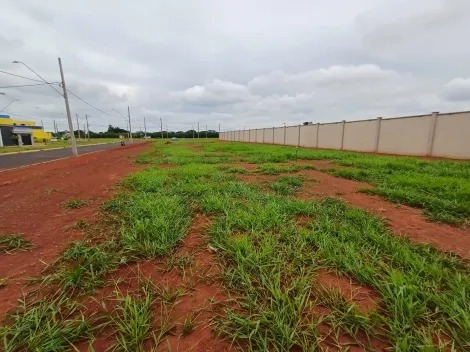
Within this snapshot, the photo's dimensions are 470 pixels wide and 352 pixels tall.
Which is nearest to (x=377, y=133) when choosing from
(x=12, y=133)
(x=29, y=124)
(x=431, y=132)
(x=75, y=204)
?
(x=431, y=132)

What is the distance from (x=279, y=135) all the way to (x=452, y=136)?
2089cm

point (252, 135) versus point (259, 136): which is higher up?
point (252, 135)

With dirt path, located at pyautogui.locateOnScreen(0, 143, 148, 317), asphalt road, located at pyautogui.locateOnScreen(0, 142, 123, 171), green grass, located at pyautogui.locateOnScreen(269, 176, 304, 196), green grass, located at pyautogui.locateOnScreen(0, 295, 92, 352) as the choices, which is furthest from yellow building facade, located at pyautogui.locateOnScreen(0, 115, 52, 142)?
green grass, located at pyautogui.locateOnScreen(0, 295, 92, 352)

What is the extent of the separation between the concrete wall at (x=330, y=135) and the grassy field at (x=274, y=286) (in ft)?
57.2

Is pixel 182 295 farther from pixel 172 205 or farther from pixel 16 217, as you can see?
pixel 16 217

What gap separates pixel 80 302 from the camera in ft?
5.64

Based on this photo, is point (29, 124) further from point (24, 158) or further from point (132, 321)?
point (132, 321)

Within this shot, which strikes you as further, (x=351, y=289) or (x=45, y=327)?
(x=351, y=289)

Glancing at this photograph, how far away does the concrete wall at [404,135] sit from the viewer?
1120cm

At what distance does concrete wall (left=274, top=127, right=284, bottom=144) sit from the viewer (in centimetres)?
3057

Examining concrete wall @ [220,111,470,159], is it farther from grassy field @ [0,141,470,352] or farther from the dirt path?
the dirt path

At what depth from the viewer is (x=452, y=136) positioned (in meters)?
11.4

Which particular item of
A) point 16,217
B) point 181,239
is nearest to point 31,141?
point 16,217

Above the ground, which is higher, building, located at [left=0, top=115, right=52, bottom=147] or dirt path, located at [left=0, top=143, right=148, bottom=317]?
building, located at [left=0, top=115, right=52, bottom=147]
